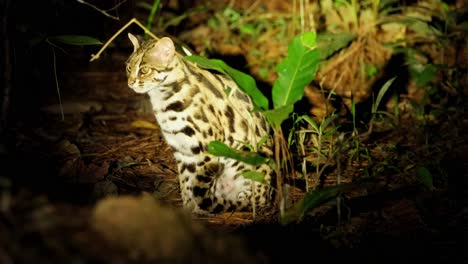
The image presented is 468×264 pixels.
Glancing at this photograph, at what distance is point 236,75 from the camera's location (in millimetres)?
3865

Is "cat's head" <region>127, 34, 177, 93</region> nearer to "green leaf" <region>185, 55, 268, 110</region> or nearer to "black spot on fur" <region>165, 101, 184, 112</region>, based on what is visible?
"black spot on fur" <region>165, 101, 184, 112</region>

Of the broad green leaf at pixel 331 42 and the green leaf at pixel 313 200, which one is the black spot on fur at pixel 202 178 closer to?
the green leaf at pixel 313 200

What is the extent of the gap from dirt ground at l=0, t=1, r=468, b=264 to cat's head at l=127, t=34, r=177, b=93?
0.65 metres

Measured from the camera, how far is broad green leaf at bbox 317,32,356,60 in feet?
22.5

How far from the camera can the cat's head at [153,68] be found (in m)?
4.61

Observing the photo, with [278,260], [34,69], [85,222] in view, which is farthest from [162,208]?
[34,69]

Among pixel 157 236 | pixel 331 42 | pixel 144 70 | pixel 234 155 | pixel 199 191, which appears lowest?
pixel 199 191

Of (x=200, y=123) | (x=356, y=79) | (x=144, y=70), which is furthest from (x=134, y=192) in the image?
(x=356, y=79)

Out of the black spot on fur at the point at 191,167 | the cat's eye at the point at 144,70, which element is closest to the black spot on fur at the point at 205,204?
the black spot on fur at the point at 191,167

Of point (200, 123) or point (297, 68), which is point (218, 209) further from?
point (297, 68)

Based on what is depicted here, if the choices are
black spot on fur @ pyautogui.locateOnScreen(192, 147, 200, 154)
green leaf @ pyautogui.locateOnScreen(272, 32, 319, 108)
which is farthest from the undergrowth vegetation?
black spot on fur @ pyautogui.locateOnScreen(192, 147, 200, 154)

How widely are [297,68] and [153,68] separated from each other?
1258 millimetres

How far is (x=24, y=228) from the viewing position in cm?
221

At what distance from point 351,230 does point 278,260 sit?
82cm
